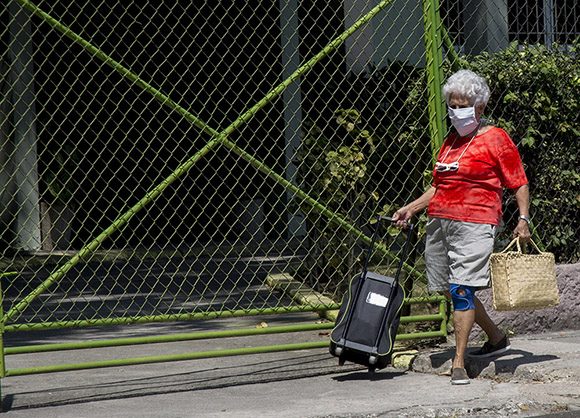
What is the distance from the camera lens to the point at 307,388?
736cm

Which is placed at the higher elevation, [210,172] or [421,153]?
[421,153]

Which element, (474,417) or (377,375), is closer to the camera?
(474,417)

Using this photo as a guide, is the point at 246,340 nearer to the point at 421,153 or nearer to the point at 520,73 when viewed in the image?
the point at 421,153

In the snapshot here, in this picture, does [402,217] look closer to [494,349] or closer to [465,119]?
[465,119]

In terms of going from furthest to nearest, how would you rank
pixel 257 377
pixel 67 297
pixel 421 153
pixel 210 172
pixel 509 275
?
pixel 210 172, pixel 67 297, pixel 421 153, pixel 257 377, pixel 509 275

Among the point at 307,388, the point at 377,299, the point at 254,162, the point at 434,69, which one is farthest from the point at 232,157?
the point at 307,388

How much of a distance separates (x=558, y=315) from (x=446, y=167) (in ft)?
6.94

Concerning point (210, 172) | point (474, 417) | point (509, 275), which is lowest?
point (210, 172)

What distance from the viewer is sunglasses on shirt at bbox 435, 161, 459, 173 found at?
733cm

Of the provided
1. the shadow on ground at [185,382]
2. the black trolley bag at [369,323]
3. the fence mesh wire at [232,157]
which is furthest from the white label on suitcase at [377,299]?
the fence mesh wire at [232,157]

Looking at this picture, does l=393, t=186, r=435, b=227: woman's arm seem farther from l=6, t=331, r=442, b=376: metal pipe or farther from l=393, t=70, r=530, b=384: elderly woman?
l=6, t=331, r=442, b=376: metal pipe

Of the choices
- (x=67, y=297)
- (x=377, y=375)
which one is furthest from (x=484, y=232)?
(x=67, y=297)

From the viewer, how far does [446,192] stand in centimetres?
741

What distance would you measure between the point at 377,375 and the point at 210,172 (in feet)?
26.3
